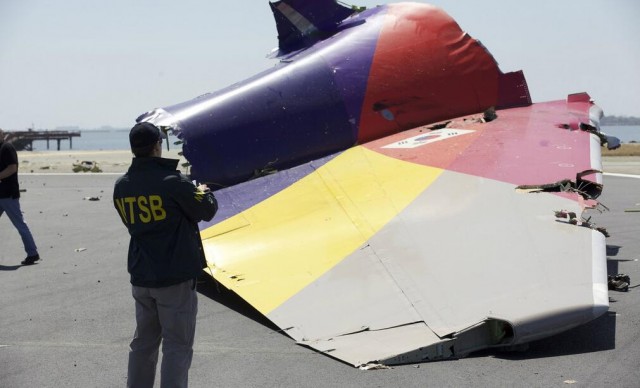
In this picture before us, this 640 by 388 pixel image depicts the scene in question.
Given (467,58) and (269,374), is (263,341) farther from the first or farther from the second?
(467,58)

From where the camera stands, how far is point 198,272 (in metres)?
4.34

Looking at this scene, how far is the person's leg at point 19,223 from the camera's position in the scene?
31.7 feet

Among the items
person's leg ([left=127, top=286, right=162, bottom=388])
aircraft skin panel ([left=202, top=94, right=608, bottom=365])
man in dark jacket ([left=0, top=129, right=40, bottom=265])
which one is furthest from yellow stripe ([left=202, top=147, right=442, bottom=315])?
man in dark jacket ([left=0, top=129, right=40, bottom=265])

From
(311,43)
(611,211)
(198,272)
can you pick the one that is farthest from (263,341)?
(611,211)

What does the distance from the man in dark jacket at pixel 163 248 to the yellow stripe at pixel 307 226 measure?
164cm

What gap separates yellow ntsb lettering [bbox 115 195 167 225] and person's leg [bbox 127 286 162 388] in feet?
1.39

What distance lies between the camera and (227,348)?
5.82 metres

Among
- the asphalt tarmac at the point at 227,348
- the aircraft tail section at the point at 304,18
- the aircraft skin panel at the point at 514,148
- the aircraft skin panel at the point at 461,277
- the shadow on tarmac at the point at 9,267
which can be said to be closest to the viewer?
the asphalt tarmac at the point at 227,348

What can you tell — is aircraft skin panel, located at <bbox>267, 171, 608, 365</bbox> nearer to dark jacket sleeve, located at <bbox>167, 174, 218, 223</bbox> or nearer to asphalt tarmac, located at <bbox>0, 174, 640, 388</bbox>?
asphalt tarmac, located at <bbox>0, 174, 640, 388</bbox>

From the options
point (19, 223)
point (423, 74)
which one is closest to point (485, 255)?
point (423, 74)

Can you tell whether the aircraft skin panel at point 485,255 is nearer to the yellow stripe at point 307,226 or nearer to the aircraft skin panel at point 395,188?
the aircraft skin panel at point 395,188

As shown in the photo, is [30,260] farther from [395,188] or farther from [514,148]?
[514,148]

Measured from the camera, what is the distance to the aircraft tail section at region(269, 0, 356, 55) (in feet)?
32.1

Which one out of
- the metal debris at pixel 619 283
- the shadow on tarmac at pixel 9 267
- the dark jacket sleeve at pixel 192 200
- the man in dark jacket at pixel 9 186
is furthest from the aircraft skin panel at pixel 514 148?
the man in dark jacket at pixel 9 186
